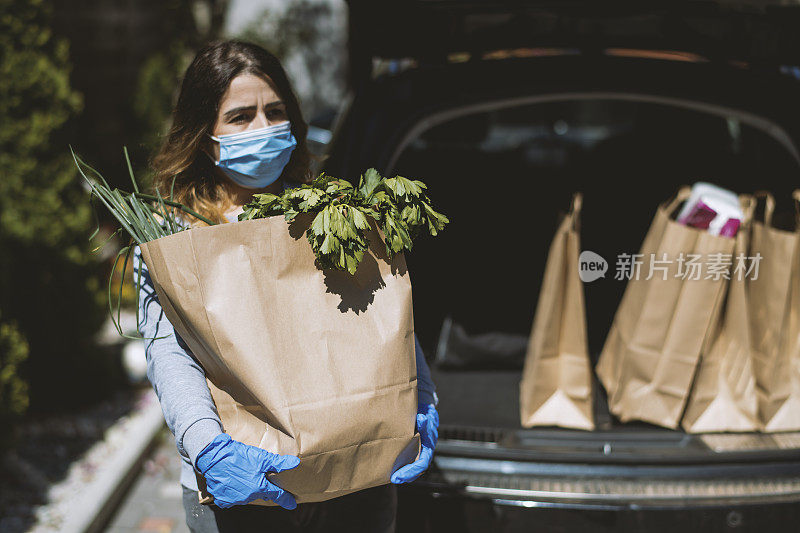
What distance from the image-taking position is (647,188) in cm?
313

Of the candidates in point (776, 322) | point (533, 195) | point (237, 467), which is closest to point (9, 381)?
point (237, 467)

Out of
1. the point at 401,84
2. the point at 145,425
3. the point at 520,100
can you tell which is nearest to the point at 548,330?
the point at 520,100

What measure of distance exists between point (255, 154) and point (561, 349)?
1.26 m

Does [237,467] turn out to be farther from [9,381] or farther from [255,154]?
[9,381]

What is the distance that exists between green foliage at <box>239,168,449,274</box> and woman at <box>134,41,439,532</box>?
1.04ft

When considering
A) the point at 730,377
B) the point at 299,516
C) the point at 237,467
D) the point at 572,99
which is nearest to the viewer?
the point at 237,467

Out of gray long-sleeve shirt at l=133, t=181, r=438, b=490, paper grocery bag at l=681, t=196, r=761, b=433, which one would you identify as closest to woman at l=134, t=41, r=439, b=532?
gray long-sleeve shirt at l=133, t=181, r=438, b=490

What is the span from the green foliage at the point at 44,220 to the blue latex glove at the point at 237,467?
2.54m

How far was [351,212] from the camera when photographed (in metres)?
1.24

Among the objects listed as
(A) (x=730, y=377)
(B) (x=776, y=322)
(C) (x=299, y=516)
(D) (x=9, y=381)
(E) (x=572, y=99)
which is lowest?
(D) (x=9, y=381)

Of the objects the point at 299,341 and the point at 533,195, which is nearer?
the point at 299,341

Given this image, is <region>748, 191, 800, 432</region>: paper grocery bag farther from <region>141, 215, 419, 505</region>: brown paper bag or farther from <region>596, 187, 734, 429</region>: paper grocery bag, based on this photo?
<region>141, 215, 419, 505</region>: brown paper bag

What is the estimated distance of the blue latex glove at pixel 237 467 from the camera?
121 cm

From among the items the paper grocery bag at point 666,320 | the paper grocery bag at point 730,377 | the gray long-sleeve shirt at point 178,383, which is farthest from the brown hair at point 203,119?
the paper grocery bag at point 730,377
